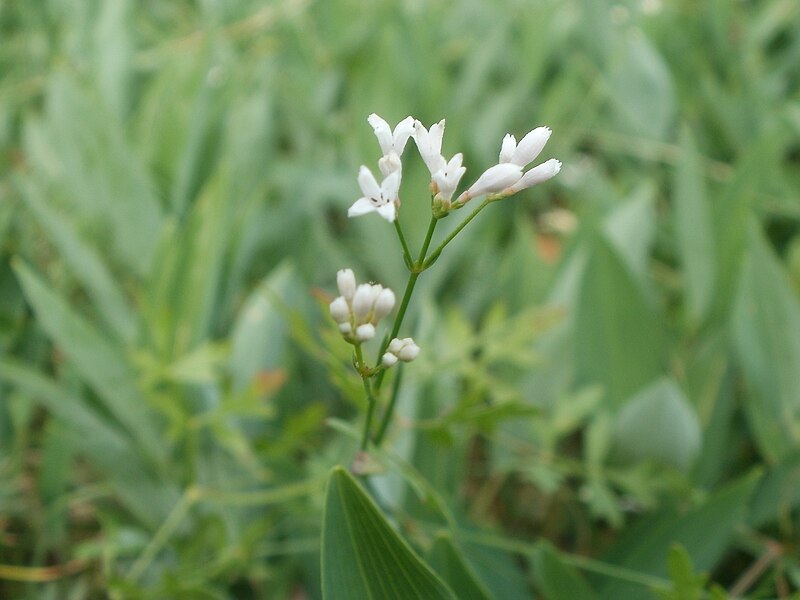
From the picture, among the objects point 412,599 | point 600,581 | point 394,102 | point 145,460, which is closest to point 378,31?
point 394,102

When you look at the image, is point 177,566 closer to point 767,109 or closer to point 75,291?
point 75,291

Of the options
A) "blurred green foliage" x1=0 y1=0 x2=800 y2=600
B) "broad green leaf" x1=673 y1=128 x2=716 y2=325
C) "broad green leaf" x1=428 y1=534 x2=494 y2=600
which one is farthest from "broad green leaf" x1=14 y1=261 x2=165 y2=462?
"broad green leaf" x1=673 y1=128 x2=716 y2=325

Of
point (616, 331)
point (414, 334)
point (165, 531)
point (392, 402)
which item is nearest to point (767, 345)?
point (616, 331)

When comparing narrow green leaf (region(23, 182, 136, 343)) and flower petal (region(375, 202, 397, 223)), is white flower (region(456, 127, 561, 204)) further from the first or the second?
narrow green leaf (region(23, 182, 136, 343))

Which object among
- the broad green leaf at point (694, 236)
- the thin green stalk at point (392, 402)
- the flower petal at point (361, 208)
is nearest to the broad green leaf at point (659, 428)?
the broad green leaf at point (694, 236)

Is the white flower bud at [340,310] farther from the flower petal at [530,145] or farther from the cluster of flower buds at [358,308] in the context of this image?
the flower petal at [530,145]

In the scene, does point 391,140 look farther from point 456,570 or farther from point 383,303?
point 456,570
